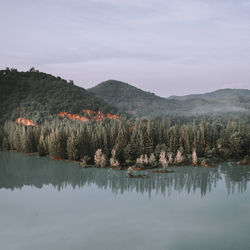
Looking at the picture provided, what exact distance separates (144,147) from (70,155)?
23.1 metres

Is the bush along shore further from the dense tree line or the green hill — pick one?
the green hill

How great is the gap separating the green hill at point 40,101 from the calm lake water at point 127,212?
281 ft

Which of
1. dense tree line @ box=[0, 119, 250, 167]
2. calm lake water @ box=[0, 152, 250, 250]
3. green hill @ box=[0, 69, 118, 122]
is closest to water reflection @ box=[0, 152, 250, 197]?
calm lake water @ box=[0, 152, 250, 250]

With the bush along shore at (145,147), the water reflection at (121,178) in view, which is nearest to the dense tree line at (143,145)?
the bush along shore at (145,147)

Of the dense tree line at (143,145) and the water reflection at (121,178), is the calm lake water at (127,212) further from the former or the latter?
the dense tree line at (143,145)

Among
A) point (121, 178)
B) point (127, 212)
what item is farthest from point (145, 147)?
point (127, 212)

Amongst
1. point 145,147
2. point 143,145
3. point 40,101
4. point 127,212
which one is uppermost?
point 40,101

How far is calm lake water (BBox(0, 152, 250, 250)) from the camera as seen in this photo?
1531 inches

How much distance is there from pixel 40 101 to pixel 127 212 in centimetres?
13799

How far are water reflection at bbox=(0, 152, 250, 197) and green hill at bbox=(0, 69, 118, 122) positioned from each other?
2659 inches

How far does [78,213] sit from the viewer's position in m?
49.1

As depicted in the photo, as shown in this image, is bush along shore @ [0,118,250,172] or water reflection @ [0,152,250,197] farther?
bush along shore @ [0,118,250,172]

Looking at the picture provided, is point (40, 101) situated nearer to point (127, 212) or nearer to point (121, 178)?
point (121, 178)

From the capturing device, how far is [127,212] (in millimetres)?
49469
